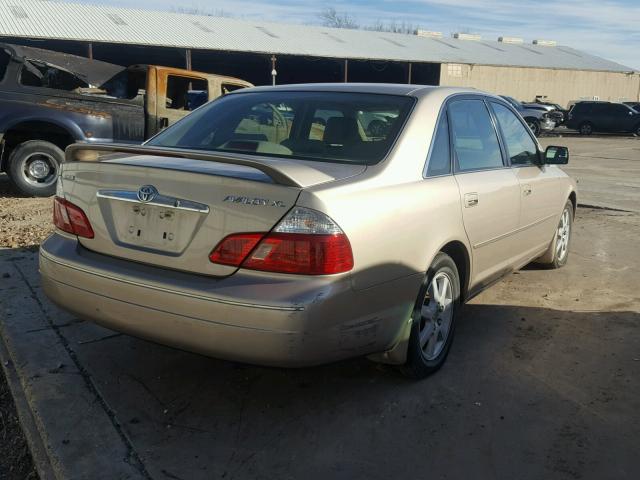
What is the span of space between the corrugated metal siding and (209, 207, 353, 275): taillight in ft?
103

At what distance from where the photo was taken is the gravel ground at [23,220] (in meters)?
6.20

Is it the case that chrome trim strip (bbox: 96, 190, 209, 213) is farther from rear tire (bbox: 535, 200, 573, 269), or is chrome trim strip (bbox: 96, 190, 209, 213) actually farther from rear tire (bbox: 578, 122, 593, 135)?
rear tire (bbox: 578, 122, 593, 135)

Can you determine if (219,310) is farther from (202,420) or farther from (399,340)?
(399,340)

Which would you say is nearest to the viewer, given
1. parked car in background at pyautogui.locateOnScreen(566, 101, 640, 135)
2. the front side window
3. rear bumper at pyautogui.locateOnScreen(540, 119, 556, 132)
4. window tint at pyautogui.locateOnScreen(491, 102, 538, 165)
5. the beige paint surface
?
window tint at pyautogui.locateOnScreen(491, 102, 538, 165)

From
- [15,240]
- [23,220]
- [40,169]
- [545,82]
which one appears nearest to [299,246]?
[15,240]

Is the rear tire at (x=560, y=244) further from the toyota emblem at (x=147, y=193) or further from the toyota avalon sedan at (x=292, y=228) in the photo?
the toyota emblem at (x=147, y=193)

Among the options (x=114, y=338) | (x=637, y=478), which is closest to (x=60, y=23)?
(x=114, y=338)

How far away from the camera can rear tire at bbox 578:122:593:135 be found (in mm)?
31627

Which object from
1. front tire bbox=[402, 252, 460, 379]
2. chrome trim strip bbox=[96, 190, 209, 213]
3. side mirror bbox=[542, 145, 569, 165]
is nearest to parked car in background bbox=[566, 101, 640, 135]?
side mirror bbox=[542, 145, 569, 165]

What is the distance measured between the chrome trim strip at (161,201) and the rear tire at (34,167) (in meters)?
5.62

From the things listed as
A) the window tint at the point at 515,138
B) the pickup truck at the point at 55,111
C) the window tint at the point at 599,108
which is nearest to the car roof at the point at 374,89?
the window tint at the point at 515,138

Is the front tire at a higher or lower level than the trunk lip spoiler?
lower

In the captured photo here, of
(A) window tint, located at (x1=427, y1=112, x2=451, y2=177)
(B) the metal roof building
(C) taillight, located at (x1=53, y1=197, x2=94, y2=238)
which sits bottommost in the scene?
(C) taillight, located at (x1=53, y1=197, x2=94, y2=238)

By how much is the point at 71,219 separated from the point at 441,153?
80.2 inches
